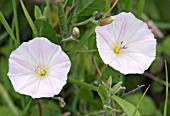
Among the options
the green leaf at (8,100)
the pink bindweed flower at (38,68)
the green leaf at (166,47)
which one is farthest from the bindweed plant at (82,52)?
the green leaf at (166,47)

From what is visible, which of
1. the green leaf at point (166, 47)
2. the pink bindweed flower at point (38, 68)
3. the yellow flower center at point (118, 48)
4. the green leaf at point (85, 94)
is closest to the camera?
the pink bindweed flower at point (38, 68)

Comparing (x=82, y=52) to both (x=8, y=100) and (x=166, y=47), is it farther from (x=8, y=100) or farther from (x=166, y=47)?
(x=166, y=47)

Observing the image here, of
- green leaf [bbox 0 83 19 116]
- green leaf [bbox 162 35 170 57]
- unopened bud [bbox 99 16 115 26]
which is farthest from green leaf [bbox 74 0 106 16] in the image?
green leaf [bbox 162 35 170 57]

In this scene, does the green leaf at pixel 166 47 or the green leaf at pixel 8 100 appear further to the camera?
the green leaf at pixel 166 47

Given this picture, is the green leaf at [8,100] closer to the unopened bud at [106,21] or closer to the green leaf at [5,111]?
the green leaf at [5,111]

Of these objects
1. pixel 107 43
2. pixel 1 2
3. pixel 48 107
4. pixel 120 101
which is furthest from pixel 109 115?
pixel 1 2

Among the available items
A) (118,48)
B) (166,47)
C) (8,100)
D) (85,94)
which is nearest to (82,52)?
(118,48)
